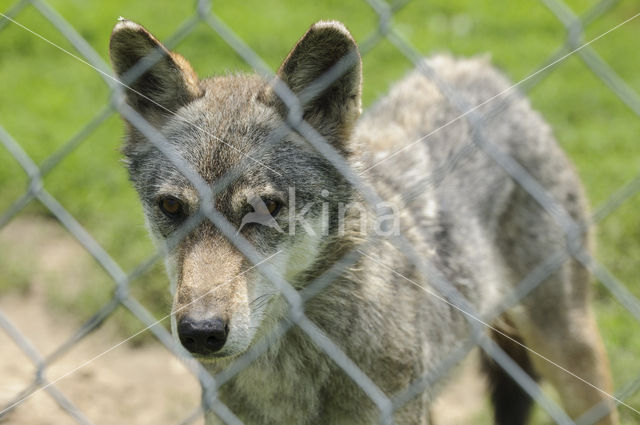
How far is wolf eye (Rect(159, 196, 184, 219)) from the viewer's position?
3.06 meters

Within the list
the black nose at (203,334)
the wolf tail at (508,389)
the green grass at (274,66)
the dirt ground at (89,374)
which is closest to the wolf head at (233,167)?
the black nose at (203,334)

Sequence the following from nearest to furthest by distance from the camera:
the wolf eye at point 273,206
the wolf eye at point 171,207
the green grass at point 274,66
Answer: the wolf eye at point 273,206 → the wolf eye at point 171,207 → the green grass at point 274,66

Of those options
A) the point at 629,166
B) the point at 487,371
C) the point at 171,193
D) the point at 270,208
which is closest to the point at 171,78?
the point at 171,193

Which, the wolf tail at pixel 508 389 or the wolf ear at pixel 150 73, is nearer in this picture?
the wolf ear at pixel 150 73

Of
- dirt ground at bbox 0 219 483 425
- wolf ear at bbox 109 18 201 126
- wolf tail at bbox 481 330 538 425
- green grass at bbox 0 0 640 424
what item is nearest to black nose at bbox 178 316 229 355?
wolf ear at bbox 109 18 201 126

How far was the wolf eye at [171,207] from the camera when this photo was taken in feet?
10.0

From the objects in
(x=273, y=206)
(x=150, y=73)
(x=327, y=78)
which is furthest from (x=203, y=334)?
(x=150, y=73)

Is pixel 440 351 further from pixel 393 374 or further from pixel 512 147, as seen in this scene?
pixel 512 147

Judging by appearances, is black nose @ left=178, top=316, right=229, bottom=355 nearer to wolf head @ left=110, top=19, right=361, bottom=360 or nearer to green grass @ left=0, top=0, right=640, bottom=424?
wolf head @ left=110, top=19, right=361, bottom=360

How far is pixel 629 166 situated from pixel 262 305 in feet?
15.9

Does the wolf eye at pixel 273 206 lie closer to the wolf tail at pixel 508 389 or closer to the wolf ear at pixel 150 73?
the wolf ear at pixel 150 73

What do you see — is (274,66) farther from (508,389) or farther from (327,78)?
(327,78)

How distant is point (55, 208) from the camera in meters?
3.12

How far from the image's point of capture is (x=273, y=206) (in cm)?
A: 298
